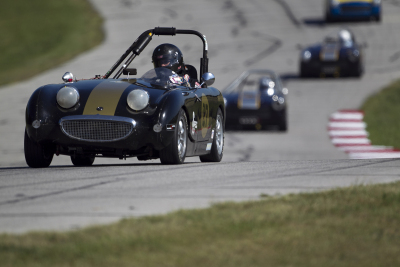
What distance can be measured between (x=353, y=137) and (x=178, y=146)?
29.2 ft

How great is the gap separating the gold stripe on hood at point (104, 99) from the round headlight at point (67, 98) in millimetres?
138

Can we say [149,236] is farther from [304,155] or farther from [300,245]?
[304,155]

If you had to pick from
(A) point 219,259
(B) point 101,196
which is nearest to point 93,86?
(B) point 101,196

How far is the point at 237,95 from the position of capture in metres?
17.1

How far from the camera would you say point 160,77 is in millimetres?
8977

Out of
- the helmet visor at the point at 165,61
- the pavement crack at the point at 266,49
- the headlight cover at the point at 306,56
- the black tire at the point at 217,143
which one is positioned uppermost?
the helmet visor at the point at 165,61

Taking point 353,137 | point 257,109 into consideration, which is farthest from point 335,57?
point 353,137

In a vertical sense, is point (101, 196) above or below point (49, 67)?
above

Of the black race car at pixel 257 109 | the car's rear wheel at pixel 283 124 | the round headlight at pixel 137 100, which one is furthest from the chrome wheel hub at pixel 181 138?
the car's rear wheel at pixel 283 124

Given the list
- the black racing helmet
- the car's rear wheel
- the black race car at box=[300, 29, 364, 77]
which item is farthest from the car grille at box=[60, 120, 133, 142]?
the black race car at box=[300, 29, 364, 77]

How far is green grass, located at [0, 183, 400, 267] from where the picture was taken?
4020mm

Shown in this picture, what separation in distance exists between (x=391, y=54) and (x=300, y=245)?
2446cm

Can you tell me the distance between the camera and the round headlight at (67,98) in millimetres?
7992

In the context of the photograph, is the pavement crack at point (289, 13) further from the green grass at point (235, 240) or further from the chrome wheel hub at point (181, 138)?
the green grass at point (235, 240)
